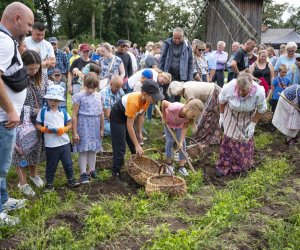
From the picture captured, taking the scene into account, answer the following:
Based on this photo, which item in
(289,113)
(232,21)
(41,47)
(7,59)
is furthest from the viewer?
(232,21)

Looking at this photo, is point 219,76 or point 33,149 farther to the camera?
point 219,76

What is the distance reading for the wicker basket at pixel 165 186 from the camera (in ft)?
14.7

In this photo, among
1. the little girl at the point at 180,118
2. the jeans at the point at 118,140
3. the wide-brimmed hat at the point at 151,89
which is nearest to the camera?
the wide-brimmed hat at the point at 151,89

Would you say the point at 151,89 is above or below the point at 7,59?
below

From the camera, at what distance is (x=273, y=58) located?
12.0 metres

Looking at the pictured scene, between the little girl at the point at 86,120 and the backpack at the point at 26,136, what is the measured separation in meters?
0.55

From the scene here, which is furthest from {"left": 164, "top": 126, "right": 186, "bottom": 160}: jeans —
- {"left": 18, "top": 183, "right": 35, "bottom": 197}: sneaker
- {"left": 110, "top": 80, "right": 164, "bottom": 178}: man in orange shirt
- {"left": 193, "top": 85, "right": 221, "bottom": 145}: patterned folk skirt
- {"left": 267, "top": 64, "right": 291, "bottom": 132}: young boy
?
{"left": 267, "top": 64, "right": 291, "bottom": 132}: young boy

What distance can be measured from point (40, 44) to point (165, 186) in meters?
3.31

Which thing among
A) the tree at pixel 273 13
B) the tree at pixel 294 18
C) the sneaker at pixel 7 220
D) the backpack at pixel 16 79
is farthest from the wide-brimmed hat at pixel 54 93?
the tree at pixel 294 18

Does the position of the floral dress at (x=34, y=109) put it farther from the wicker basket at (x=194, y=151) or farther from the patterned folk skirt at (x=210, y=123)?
the patterned folk skirt at (x=210, y=123)

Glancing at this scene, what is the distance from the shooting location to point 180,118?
525 cm

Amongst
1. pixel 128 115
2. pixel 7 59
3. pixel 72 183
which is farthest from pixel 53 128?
pixel 7 59

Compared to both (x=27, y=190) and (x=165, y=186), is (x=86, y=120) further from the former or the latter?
(x=165, y=186)

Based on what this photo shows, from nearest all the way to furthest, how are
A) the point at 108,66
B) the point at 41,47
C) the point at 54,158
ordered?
the point at 54,158 → the point at 41,47 → the point at 108,66
